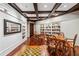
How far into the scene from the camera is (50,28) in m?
1.93

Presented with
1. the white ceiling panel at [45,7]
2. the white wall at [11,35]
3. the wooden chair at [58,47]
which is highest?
the white ceiling panel at [45,7]

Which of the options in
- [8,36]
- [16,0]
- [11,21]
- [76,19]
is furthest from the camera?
[8,36]

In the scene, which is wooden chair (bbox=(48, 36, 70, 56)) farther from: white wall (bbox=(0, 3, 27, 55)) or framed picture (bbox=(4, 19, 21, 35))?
framed picture (bbox=(4, 19, 21, 35))

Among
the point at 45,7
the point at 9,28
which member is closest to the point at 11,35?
the point at 9,28

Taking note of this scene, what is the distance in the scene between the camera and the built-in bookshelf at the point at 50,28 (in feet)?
6.32

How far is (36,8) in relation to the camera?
2.19m

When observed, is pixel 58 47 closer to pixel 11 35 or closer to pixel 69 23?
pixel 69 23

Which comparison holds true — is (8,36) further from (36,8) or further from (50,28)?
(50,28)

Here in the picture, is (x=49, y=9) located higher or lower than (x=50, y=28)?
higher

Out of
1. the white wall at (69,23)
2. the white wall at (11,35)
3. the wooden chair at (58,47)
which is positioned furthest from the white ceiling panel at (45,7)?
the wooden chair at (58,47)

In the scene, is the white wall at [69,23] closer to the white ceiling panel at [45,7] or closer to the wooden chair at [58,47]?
the wooden chair at [58,47]

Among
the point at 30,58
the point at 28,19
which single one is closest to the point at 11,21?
the point at 28,19

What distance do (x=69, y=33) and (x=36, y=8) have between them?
825 mm

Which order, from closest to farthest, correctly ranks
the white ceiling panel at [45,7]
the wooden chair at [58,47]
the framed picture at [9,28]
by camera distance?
the wooden chair at [58,47] < the white ceiling panel at [45,7] < the framed picture at [9,28]
